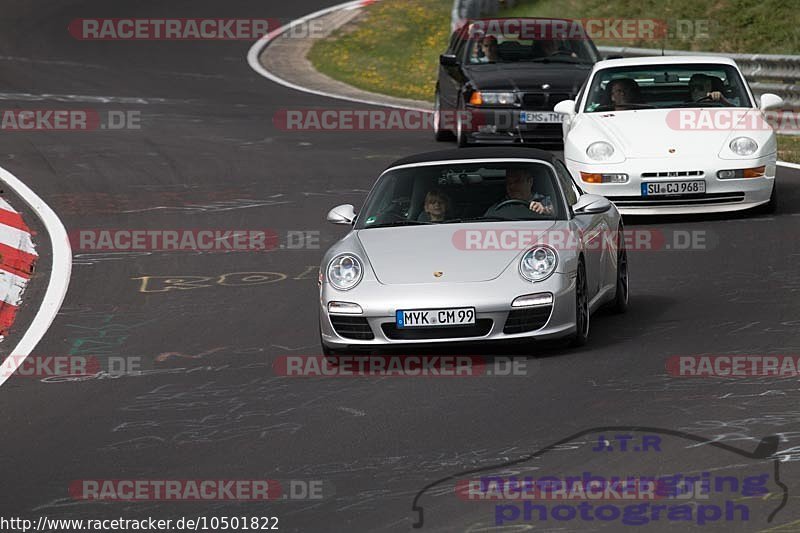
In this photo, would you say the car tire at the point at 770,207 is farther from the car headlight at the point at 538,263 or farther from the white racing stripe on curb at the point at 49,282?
the white racing stripe on curb at the point at 49,282

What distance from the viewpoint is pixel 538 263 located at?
9711mm

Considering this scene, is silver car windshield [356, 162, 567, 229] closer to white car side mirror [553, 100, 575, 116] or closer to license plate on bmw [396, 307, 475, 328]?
license plate on bmw [396, 307, 475, 328]

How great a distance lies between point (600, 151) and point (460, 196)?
15.6 ft

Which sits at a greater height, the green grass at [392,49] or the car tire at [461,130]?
the car tire at [461,130]

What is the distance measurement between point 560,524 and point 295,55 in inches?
1065

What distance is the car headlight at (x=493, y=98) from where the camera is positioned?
19938 millimetres

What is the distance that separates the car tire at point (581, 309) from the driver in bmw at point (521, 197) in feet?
1.86

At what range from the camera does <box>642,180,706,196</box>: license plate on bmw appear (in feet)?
48.8

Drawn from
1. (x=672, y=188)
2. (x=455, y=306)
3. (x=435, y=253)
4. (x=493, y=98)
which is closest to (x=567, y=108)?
(x=672, y=188)

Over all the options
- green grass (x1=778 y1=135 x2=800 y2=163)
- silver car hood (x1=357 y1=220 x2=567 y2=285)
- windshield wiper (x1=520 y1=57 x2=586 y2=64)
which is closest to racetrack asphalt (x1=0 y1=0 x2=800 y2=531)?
silver car hood (x1=357 y1=220 x2=567 y2=285)

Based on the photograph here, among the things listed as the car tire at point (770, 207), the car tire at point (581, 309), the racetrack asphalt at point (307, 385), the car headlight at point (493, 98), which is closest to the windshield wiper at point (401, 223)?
the racetrack asphalt at point (307, 385)

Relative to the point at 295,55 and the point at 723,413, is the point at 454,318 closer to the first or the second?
the point at 723,413

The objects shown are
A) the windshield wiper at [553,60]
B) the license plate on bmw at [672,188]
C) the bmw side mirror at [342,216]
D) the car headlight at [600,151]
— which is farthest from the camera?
the windshield wiper at [553,60]

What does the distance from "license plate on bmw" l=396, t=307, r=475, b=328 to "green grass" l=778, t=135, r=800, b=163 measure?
10587 millimetres
